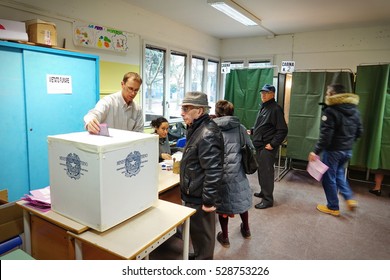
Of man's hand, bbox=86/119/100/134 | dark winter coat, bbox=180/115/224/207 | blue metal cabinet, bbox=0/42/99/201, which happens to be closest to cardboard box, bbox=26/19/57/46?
blue metal cabinet, bbox=0/42/99/201

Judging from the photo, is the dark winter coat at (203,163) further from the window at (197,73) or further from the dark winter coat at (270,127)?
the window at (197,73)

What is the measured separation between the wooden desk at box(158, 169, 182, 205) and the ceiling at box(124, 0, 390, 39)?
2551 millimetres

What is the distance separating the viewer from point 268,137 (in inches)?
136

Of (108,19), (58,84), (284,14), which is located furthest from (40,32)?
(284,14)

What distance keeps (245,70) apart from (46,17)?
3472mm

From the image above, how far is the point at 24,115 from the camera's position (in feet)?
8.28

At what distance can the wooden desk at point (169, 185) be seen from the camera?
7.20 ft

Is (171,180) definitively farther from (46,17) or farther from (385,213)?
(385,213)

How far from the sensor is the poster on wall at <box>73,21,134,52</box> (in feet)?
10.9

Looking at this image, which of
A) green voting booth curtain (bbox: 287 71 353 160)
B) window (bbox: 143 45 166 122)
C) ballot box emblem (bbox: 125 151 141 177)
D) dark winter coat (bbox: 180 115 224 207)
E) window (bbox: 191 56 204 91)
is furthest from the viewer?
window (bbox: 191 56 204 91)

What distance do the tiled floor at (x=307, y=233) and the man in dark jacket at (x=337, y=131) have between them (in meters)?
0.39

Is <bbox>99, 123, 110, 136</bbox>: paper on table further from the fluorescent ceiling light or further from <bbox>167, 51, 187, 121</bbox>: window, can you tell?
<bbox>167, 51, 187, 121</bbox>: window

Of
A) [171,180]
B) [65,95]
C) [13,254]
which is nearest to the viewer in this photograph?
[13,254]

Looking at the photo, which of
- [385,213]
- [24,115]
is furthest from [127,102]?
[385,213]
